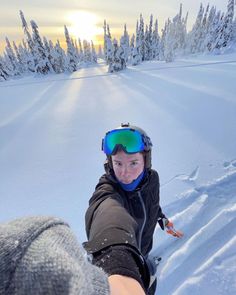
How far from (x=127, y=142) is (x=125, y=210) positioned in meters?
0.71

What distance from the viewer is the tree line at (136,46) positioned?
31659mm

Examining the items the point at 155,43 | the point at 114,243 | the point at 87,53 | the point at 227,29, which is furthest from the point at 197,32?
the point at 114,243

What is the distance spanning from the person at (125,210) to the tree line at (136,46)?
2524cm

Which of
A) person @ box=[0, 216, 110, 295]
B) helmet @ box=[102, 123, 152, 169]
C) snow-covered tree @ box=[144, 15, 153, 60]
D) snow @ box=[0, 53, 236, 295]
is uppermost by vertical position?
person @ box=[0, 216, 110, 295]

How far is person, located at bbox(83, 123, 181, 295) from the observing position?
1.00 meters

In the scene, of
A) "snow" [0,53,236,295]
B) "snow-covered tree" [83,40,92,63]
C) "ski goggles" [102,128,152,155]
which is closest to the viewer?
"ski goggles" [102,128,152,155]

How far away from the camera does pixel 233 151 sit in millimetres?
→ 4082

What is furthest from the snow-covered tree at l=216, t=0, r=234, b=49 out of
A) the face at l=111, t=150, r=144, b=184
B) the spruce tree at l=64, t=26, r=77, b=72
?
the face at l=111, t=150, r=144, b=184

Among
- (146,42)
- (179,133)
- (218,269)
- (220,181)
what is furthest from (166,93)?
(146,42)

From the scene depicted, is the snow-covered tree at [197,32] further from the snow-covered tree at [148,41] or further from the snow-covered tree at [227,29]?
the snow-covered tree at [227,29]

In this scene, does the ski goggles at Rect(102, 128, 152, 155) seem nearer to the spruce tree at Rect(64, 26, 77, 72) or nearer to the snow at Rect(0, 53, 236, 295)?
the snow at Rect(0, 53, 236, 295)

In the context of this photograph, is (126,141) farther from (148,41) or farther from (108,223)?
(148,41)

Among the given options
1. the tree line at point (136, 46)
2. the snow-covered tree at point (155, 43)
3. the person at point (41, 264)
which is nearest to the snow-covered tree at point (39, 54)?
the tree line at point (136, 46)

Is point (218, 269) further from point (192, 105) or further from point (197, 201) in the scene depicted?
point (192, 105)
